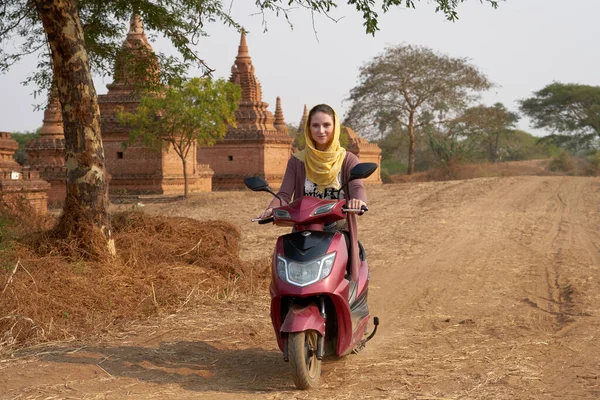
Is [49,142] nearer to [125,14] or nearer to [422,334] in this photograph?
[125,14]

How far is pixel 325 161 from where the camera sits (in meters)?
5.27

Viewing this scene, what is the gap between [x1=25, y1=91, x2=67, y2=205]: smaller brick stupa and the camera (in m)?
24.9

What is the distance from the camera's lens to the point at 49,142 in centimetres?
2714

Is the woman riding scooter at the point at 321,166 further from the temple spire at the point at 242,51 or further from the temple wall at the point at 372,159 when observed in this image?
the temple wall at the point at 372,159

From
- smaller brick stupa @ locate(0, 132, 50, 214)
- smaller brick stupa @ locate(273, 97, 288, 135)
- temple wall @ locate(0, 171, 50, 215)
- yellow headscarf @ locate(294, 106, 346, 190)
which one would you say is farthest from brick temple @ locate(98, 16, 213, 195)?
yellow headscarf @ locate(294, 106, 346, 190)

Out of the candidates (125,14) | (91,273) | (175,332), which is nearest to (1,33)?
(125,14)

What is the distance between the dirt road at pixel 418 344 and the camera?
4785 millimetres

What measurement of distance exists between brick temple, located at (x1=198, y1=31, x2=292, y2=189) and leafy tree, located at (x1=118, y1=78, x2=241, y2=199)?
6918 mm

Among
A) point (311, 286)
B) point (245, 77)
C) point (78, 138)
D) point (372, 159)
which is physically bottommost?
point (311, 286)

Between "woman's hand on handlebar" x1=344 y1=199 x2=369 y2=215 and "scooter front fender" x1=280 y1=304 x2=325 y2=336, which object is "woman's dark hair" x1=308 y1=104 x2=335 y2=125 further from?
"scooter front fender" x1=280 y1=304 x2=325 y2=336

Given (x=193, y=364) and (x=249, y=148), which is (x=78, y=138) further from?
(x=249, y=148)

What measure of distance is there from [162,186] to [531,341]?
23.6m

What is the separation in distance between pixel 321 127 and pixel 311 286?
1.17m

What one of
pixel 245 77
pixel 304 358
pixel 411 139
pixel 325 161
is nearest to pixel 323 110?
pixel 325 161
